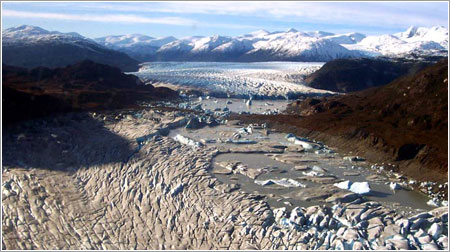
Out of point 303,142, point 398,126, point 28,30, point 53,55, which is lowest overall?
point 303,142

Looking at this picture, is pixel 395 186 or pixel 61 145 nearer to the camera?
pixel 395 186

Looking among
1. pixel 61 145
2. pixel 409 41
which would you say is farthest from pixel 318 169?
pixel 409 41

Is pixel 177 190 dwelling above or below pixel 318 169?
below

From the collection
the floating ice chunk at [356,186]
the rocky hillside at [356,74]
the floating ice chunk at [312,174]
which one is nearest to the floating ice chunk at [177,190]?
the floating ice chunk at [312,174]

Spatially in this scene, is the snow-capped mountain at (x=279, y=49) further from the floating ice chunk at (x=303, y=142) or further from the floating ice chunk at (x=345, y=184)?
the floating ice chunk at (x=345, y=184)

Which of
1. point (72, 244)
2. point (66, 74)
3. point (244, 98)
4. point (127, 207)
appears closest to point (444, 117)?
point (127, 207)

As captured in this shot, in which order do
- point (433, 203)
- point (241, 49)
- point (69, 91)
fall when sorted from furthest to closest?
1. point (241, 49)
2. point (69, 91)
3. point (433, 203)

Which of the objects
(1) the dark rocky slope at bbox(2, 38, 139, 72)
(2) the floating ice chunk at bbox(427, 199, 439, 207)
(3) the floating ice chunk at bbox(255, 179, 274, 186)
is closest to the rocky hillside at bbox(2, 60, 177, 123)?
(3) the floating ice chunk at bbox(255, 179, 274, 186)

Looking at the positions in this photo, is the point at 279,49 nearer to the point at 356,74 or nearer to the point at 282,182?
the point at 356,74

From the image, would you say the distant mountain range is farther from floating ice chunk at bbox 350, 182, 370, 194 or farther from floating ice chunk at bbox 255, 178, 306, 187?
floating ice chunk at bbox 350, 182, 370, 194
